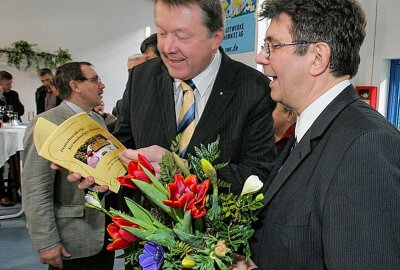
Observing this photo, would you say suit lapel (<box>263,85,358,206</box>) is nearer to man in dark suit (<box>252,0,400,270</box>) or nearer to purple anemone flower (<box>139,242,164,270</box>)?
man in dark suit (<box>252,0,400,270</box>)

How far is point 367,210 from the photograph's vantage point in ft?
2.60

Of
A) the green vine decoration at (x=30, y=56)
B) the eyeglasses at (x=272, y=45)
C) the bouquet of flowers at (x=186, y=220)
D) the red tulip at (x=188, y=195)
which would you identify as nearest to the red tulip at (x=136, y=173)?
the bouquet of flowers at (x=186, y=220)

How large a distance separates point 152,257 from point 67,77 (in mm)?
1817

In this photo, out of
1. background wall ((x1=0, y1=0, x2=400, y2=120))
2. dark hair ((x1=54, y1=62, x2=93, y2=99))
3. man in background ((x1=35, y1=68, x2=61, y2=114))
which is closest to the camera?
dark hair ((x1=54, y1=62, x2=93, y2=99))

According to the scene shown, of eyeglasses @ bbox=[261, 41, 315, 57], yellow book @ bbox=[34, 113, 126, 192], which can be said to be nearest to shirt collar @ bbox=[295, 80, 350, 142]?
eyeglasses @ bbox=[261, 41, 315, 57]

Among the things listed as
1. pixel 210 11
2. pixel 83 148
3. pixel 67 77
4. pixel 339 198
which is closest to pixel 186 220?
pixel 339 198

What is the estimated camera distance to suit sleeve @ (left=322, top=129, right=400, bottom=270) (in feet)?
2.59

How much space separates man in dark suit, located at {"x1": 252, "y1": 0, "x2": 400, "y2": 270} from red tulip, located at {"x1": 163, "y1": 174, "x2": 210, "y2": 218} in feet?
0.75

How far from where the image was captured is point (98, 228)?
2111 mm

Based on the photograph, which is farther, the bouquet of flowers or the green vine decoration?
the green vine decoration

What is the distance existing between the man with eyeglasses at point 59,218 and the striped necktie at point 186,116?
2.72 ft

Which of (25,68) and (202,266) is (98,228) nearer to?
(202,266)

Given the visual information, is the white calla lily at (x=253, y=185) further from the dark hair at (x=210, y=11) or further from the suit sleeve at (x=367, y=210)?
the dark hair at (x=210, y=11)

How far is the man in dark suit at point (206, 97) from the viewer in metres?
1.36
